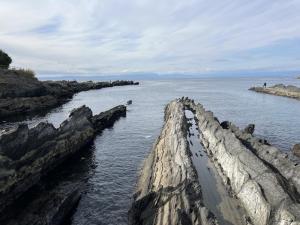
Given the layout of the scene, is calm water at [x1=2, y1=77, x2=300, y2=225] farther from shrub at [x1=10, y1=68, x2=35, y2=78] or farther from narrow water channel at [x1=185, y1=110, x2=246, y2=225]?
shrub at [x1=10, y1=68, x2=35, y2=78]

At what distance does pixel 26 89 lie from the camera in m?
90.4

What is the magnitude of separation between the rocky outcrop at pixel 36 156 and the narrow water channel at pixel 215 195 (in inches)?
459

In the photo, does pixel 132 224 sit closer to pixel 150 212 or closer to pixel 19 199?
pixel 150 212

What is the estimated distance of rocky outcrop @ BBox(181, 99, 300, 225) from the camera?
2158 centimetres

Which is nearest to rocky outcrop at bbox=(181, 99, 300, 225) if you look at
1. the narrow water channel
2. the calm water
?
the narrow water channel

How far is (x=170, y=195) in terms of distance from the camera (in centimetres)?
2361

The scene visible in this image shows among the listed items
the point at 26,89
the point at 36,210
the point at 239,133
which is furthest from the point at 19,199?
the point at 26,89

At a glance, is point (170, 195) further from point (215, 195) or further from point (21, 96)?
point (21, 96)

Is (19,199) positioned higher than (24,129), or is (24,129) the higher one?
(24,129)

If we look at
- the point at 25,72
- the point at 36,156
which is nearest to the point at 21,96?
the point at 25,72

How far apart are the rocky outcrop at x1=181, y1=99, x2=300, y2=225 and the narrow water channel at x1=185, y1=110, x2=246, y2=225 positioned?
719 mm

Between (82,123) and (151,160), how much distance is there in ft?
61.0

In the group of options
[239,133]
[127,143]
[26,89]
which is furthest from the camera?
[26,89]

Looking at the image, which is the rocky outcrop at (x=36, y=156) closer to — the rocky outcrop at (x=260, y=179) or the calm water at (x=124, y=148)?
the calm water at (x=124, y=148)
